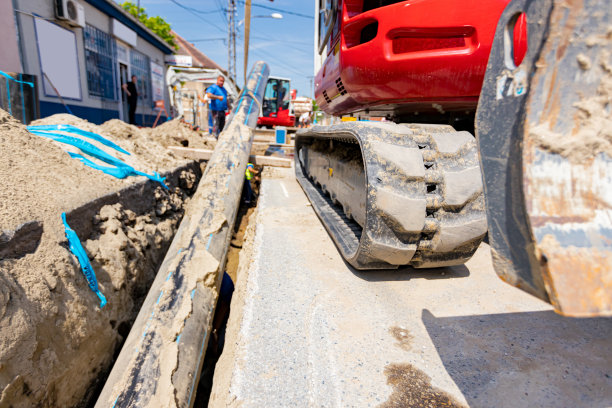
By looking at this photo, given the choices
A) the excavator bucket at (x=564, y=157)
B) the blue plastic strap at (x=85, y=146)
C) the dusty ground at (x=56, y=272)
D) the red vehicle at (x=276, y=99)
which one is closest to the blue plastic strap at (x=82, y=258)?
the dusty ground at (x=56, y=272)

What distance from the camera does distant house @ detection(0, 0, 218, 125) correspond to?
7445 mm

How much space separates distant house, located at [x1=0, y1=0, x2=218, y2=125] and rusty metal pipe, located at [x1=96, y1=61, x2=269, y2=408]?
5.99 metres

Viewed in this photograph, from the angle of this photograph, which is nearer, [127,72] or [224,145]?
[224,145]

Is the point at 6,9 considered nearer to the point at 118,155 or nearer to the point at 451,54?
the point at 118,155

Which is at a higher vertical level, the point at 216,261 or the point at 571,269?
the point at 571,269

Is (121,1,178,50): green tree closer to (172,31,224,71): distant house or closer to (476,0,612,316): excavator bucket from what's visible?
(172,31,224,71): distant house

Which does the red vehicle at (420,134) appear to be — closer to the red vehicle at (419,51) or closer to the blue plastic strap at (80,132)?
the red vehicle at (419,51)

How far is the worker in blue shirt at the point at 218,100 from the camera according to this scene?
845 centimetres

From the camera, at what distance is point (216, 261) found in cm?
246

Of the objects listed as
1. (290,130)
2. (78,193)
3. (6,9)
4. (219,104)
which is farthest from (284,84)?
(78,193)

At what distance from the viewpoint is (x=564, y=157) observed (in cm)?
69

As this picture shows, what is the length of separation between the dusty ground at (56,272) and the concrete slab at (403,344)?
34.7 inches

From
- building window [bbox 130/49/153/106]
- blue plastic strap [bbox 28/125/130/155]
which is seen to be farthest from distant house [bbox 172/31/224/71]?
blue plastic strap [bbox 28/125/130/155]

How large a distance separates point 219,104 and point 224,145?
175 inches
